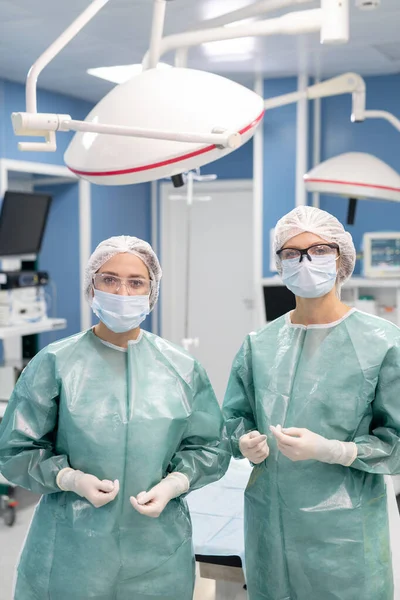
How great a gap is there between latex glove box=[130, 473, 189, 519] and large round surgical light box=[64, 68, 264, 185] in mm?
618

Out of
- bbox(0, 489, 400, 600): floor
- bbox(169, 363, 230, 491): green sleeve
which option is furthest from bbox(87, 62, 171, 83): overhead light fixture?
bbox(169, 363, 230, 491): green sleeve

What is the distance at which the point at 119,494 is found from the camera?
4.94ft

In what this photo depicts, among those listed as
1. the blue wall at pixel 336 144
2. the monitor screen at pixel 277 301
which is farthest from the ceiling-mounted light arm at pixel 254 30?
the blue wall at pixel 336 144

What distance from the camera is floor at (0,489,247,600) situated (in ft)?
6.73

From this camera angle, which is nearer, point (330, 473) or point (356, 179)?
point (330, 473)

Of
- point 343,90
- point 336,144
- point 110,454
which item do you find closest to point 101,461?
point 110,454

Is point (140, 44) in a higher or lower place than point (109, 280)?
higher

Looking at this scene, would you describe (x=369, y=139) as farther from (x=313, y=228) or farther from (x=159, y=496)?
(x=159, y=496)

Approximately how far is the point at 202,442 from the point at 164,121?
0.75m

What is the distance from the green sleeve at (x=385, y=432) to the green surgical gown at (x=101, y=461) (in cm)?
32

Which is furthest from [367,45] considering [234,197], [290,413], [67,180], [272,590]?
[272,590]

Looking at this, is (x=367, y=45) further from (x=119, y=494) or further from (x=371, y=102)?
(x=119, y=494)

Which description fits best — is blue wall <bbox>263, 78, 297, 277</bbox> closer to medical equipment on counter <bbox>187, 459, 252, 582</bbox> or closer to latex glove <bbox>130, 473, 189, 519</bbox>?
medical equipment on counter <bbox>187, 459, 252, 582</bbox>

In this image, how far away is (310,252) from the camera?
1584 mm
